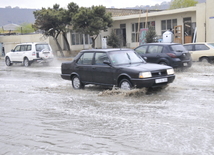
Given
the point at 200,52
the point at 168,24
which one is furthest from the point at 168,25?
the point at 200,52

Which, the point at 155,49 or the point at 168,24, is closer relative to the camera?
the point at 155,49

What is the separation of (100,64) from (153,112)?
350 cm

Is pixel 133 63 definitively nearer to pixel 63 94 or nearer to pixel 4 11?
pixel 63 94

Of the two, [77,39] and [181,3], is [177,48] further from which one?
[181,3]

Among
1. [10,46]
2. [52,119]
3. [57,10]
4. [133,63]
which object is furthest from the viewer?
[10,46]

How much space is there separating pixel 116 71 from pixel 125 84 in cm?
52

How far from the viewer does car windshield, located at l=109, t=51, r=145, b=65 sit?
1059 centimetres

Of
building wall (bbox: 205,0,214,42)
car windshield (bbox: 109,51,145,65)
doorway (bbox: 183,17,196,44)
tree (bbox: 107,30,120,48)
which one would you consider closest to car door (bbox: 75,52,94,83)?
car windshield (bbox: 109,51,145,65)

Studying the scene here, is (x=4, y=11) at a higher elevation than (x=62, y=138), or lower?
higher

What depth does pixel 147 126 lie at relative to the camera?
6762 millimetres

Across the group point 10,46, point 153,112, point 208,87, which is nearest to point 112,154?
point 153,112

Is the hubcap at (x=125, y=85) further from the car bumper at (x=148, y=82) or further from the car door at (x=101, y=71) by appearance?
the car door at (x=101, y=71)

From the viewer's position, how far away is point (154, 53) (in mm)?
15695

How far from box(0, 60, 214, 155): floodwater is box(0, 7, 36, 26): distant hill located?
172 meters
